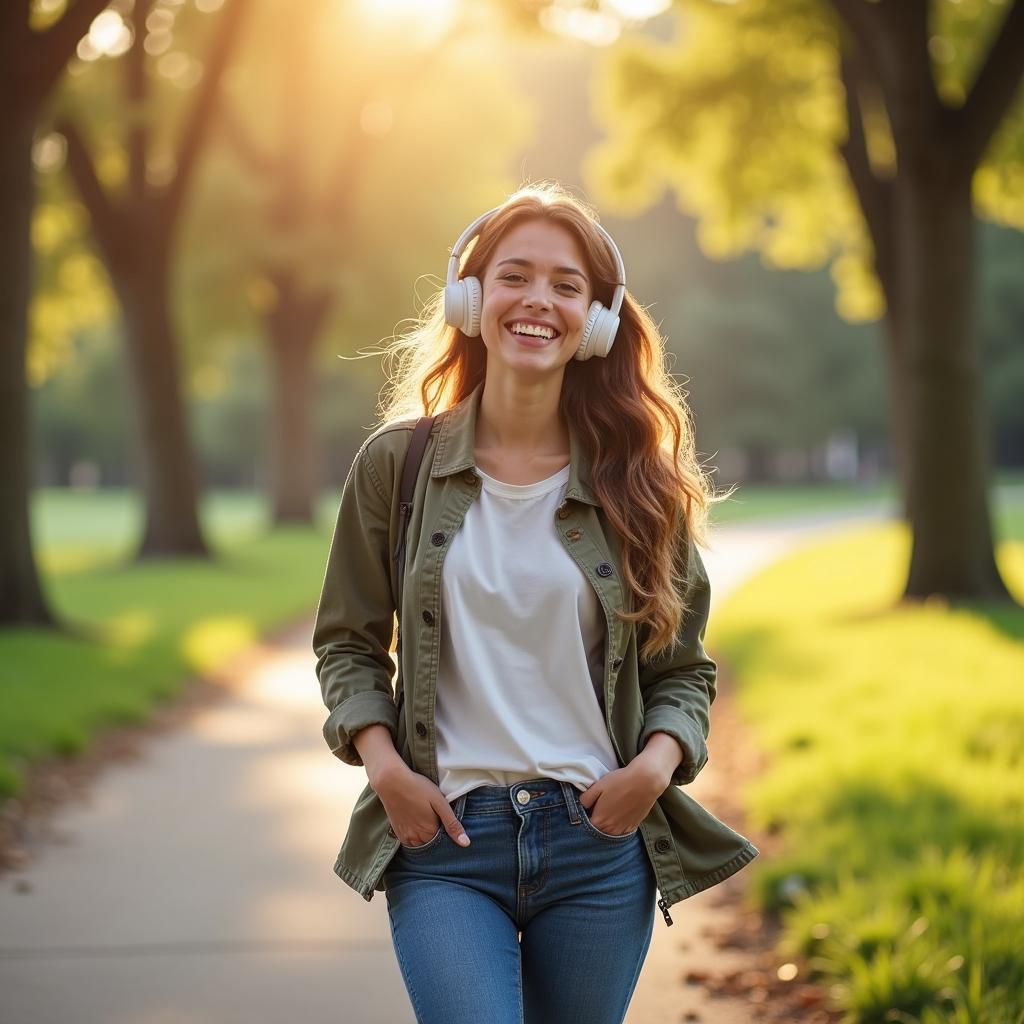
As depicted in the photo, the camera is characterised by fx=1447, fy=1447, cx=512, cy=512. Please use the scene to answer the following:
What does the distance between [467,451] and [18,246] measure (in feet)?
32.0

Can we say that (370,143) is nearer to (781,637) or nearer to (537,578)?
(781,637)

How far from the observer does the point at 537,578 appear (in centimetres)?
273

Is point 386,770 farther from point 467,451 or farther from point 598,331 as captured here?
point 598,331

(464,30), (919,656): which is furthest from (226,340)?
(919,656)

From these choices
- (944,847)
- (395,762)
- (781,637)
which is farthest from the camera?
(781,637)

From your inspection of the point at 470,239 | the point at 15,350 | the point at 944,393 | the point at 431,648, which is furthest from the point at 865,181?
the point at 431,648

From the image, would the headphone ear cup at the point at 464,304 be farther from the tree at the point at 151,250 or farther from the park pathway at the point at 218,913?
the tree at the point at 151,250

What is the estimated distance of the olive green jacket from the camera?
275cm

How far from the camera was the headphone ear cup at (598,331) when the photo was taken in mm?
2928

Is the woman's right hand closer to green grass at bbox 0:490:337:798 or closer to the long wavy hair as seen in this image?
the long wavy hair

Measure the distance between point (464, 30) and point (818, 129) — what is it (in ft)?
17.5

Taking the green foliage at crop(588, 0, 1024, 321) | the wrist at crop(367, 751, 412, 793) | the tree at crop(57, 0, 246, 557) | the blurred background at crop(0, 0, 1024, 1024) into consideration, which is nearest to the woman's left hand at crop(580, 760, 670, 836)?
the wrist at crop(367, 751, 412, 793)

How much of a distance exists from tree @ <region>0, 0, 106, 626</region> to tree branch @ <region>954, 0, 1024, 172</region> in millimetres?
7091

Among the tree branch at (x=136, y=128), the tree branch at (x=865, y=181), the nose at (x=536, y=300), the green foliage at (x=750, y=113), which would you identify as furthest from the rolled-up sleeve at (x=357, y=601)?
the tree branch at (x=136, y=128)
